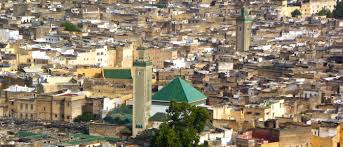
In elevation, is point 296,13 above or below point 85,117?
above

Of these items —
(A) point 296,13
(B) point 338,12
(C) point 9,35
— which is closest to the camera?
(C) point 9,35

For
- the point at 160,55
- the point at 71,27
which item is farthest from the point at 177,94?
the point at 71,27

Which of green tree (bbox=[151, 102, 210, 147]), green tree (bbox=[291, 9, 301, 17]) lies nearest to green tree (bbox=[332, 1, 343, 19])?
green tree (bbox=[291, 9, 301, 17])

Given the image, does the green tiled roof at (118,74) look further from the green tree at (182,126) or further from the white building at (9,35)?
the white building at (9,35)

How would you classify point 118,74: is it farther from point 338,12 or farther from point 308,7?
point 308,7

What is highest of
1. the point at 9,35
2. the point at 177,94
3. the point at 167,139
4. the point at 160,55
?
the point at 9,35

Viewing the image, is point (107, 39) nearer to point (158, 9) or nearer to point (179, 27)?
point (179, 27)

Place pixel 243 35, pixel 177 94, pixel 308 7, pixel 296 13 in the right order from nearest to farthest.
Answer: pixel 177 94 → pixel 243 35 → pixel 296 13 → pixel 308 7
